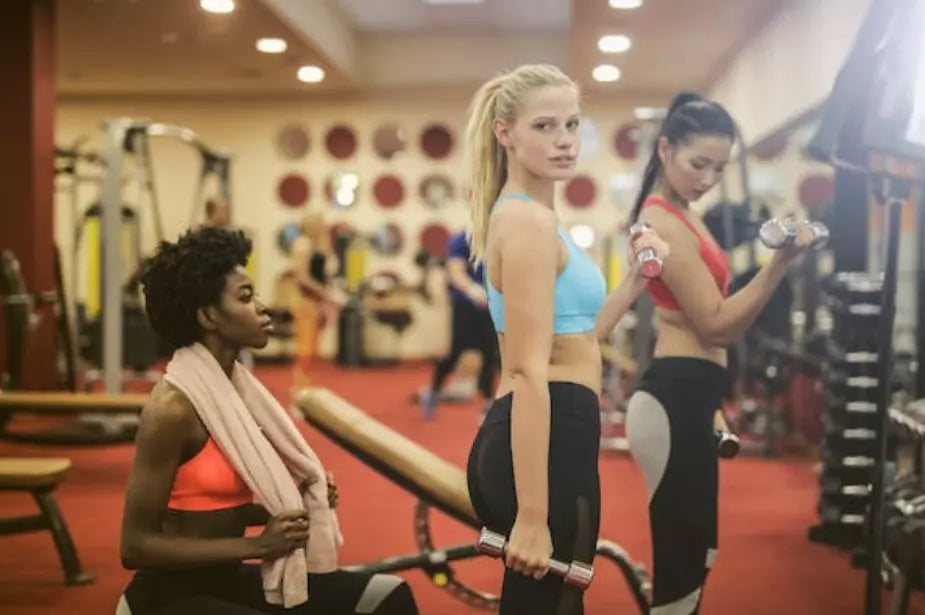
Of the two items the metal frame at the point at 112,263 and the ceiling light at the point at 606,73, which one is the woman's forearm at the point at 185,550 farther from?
the ceiling light at the point at 606,73

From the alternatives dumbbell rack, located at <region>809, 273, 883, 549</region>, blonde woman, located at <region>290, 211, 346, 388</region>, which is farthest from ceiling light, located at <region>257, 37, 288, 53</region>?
dumbbell rack, located at <region>809, 273, 883, 549</region>

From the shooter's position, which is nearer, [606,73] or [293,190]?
[606,73]

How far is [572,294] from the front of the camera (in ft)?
5.74

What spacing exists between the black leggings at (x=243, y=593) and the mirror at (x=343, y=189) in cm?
1050

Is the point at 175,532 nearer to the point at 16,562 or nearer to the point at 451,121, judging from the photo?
the point at 16,562

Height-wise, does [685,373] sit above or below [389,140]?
below

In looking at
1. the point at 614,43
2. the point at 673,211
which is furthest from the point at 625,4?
the point at 673,211

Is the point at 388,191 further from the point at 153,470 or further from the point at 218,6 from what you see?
the point at 153,470

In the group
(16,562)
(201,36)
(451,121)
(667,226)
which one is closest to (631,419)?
(667,226)

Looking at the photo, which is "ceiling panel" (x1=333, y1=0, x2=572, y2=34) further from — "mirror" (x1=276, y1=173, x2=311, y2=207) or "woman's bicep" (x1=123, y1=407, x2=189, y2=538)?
"woman's bicep" (x1=123, y1=407, x2=189, y2=538)

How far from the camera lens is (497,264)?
172cm

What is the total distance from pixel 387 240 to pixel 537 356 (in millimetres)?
10773

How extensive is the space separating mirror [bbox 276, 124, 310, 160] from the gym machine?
10733 millimetres

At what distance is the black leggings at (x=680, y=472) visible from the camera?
229cm
